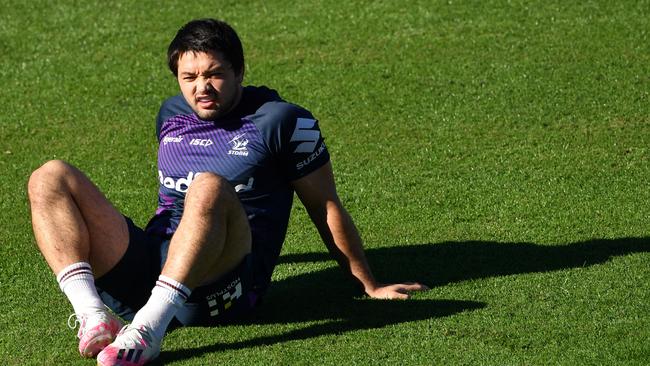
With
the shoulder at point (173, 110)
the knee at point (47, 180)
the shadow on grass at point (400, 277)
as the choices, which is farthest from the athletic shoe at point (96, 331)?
the shoulder at point (173, 110)

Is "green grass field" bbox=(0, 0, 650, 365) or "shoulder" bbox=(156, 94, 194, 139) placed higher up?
"shoulder" bbox=(156, 94, 194, 139)

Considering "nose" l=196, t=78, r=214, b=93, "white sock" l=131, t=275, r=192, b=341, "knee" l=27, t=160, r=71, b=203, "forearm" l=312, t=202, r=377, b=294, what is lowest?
"forearm" l=312, t=202, r=377, b=294

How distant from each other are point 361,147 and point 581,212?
2.01m

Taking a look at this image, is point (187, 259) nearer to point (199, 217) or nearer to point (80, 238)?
point (199, 217)

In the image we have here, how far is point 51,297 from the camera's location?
22.9 ft

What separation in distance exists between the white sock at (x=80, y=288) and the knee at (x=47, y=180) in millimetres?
367

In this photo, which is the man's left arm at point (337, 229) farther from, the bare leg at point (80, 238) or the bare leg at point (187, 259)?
the bare leg at point (80, 238)

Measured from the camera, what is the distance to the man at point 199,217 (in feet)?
18.8

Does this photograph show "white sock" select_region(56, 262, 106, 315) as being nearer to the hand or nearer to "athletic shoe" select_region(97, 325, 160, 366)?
"athletic shoe" select_region(97, 325, 160, 366)

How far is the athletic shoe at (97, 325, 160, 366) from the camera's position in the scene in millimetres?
5562

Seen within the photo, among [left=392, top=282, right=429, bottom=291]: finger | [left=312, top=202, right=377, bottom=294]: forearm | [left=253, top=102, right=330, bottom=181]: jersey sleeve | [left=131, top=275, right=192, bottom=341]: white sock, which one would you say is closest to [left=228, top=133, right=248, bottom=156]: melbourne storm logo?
[left=253, top=102, right=330, bottom=181]: jersey sleeve

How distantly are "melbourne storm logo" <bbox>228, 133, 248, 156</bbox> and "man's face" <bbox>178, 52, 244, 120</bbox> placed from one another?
16cm

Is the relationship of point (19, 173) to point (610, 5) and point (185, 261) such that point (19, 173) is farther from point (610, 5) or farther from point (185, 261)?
point (610, 5)

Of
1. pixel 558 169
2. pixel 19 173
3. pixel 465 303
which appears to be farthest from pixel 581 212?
pixel 19 173
